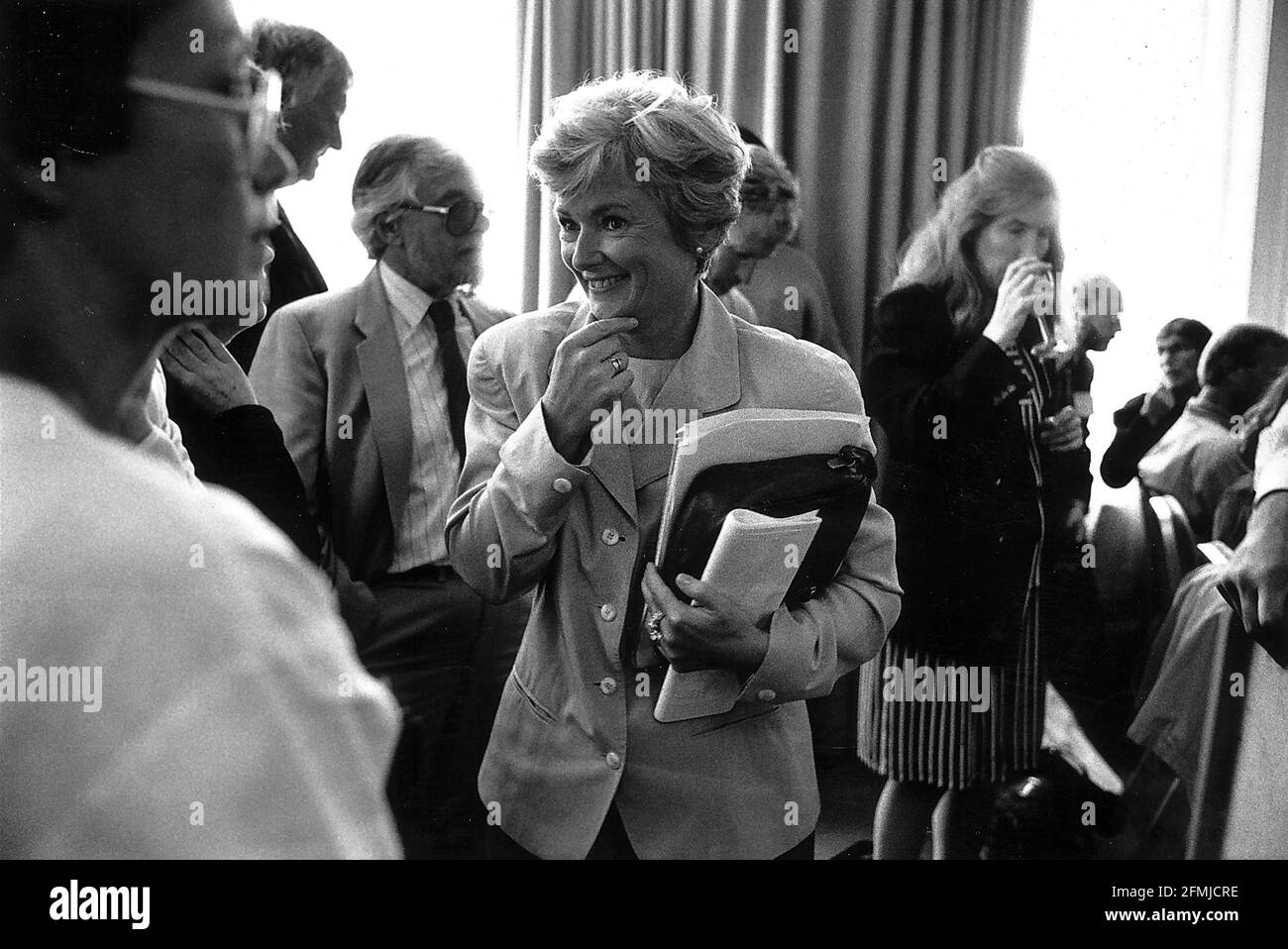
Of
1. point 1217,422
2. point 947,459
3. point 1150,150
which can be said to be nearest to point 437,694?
point 947,459

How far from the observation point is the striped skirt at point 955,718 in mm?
2260

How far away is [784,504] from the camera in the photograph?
2.07m

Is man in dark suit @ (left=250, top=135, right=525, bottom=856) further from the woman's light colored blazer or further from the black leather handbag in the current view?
the black leather handbag

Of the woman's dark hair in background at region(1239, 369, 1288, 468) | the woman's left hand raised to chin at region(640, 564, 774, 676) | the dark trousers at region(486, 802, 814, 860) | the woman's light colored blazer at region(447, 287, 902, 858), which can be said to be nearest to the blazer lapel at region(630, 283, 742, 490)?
the woman's light colored blazer at region(447, 287, 902, 858)

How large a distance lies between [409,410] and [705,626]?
0.62 metres

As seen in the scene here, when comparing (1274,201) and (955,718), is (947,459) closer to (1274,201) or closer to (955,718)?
(955,718)

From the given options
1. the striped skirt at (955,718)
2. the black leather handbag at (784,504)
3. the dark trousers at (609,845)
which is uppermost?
the black leather handbag at (784,504)

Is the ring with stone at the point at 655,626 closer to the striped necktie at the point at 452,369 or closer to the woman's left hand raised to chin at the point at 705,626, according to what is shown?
the woman's left hand raised to chin at the point at 705,626

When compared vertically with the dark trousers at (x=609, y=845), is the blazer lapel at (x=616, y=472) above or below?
above

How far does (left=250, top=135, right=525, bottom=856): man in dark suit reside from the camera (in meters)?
2.19

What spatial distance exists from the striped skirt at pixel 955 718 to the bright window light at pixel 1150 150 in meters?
0.44

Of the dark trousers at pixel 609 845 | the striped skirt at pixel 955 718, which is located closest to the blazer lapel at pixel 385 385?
the dark trousers at pixel 609 845

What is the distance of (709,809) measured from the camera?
2.10 m

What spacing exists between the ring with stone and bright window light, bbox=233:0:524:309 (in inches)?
22.7
